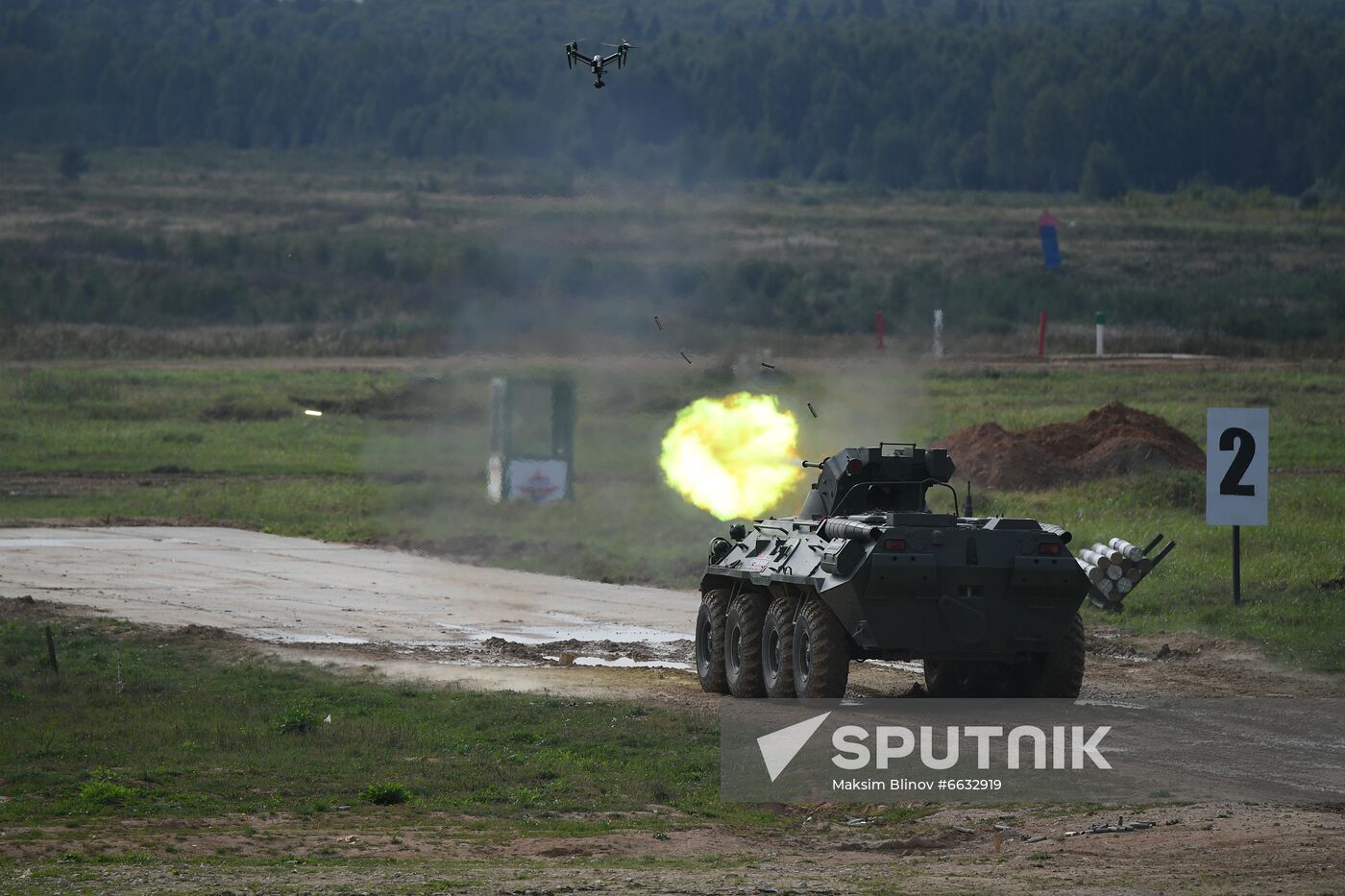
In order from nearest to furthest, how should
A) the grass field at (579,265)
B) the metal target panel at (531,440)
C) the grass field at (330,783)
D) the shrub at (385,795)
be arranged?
1. the grass field at (330,783)
2. the shrub at (385,795)
3. the metal target panel at (531,440)
4. the grass field at (579,265)

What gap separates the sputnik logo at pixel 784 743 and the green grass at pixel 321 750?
19.1 inches

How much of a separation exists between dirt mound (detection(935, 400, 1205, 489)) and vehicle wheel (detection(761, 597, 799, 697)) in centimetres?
1622

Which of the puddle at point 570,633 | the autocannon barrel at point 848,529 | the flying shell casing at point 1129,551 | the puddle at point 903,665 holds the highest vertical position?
the autocannon barrel at point 848,529

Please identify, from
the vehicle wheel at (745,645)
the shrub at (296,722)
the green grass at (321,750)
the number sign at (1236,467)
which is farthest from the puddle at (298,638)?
the number sign at (1236,467)

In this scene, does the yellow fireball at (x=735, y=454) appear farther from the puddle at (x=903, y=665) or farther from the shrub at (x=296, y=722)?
the shrub at (x=296, y=722)

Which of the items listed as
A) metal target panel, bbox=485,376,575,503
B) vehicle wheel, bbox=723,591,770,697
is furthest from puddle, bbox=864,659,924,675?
metal target panel, bbox=485,376,575,503

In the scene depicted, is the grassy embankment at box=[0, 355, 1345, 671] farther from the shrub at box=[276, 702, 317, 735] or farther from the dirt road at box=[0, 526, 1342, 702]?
the shrub at box=[276, 702, 317, 735]

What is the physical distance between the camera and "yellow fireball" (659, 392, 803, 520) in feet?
85.3

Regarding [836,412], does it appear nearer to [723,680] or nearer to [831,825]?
[723,680]

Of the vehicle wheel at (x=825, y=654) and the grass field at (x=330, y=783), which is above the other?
the vehicle wheel at (x=825, y=654)

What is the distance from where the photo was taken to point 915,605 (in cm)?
1888

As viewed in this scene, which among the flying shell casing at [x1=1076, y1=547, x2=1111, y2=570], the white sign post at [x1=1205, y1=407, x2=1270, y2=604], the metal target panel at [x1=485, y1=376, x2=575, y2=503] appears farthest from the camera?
the metal target panel at [x1=485, y1=376, x2=575, y2=503]

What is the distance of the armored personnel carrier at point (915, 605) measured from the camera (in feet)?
61.6

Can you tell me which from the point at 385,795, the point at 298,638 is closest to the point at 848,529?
the point at 385,795
